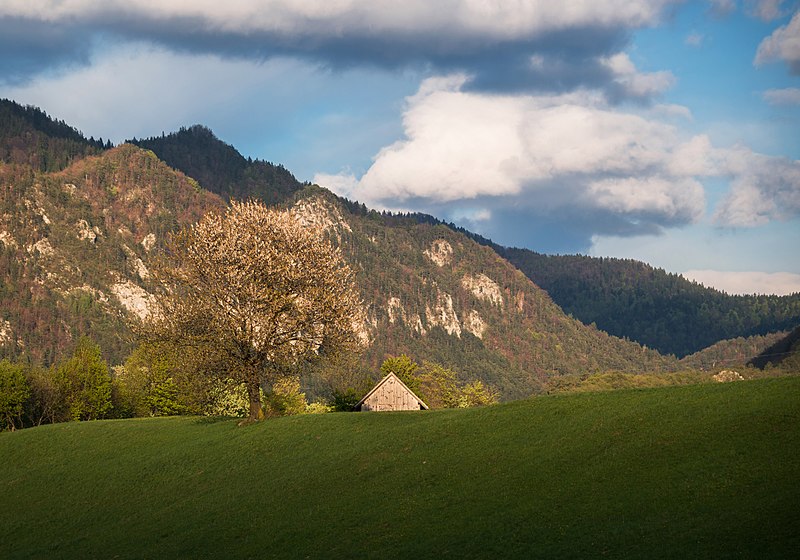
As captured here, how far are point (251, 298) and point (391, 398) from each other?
50.2 meters

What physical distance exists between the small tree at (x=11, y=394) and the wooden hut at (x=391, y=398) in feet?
165

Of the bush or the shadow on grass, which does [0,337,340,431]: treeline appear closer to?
the bush

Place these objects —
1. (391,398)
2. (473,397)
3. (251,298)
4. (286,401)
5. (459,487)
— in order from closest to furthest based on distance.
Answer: (459,487), (251,298), (391,398), (286,401), (473,397)

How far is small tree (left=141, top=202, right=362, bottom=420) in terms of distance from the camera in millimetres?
74438

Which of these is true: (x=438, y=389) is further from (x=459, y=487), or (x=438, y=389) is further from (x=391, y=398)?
(x=459, y=487)

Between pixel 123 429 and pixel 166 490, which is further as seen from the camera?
pixel 123 429

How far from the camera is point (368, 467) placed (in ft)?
187

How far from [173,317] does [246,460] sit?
16980 mm

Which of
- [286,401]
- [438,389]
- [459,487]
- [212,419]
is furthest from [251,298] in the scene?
[438,389]

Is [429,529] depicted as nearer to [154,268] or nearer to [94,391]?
[154,268]

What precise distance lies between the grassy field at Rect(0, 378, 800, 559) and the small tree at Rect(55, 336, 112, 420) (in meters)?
54.8

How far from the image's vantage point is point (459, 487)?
4769cm

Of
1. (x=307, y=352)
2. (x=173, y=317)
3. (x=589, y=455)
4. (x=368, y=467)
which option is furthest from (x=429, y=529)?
(x=173, y=317)

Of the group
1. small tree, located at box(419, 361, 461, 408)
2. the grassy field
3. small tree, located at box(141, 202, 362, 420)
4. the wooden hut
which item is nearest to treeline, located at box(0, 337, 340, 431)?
the wooden hut
